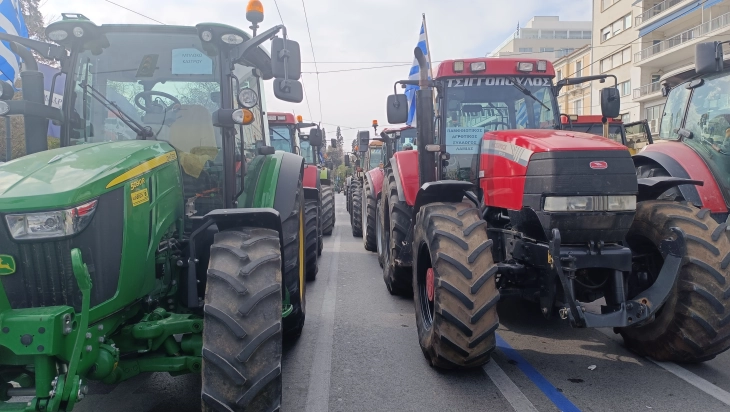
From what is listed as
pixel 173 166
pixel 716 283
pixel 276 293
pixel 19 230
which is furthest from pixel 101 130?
pixel 716 283

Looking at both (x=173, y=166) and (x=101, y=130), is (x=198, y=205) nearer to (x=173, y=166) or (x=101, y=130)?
(x=173, y=166)

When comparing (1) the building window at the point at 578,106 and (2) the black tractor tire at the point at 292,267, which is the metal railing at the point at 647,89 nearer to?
(1) the building window at the point at 578,106

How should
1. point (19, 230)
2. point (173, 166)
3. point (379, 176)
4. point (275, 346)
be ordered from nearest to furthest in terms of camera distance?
1. point (19, 230)
2. point (275, 346)
3. point (173, 166)
4. point (379, 176)

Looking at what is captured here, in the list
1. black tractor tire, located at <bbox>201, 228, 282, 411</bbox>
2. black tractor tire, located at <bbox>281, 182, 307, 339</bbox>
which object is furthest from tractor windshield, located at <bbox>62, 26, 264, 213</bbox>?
black tractor tire, located at <bbox>201, 228, 282, 411</bbox>

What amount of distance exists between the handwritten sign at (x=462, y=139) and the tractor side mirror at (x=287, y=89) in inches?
95.5

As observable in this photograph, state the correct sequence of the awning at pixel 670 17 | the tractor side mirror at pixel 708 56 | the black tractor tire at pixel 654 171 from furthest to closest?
1. the awning at pixel 670 17
2. the black tractor tire at pixel 654 171
3. the tractor side mirror at pixel 708 56

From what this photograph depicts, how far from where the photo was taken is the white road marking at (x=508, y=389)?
3607 mm

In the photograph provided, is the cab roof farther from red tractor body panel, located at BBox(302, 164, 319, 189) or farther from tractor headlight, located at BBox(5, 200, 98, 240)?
tractor headlight, located at BBox(5, 200, 98, 240)

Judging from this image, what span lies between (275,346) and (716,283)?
3.13 meters

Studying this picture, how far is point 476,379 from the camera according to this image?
4047mm

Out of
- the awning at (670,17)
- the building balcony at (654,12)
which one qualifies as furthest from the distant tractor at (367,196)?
the building balcony at (654,12)

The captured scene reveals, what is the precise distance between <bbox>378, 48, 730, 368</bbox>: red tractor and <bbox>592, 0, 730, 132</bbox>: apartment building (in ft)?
82.4

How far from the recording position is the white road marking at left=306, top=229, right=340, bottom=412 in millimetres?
3746

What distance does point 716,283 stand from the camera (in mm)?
3854
